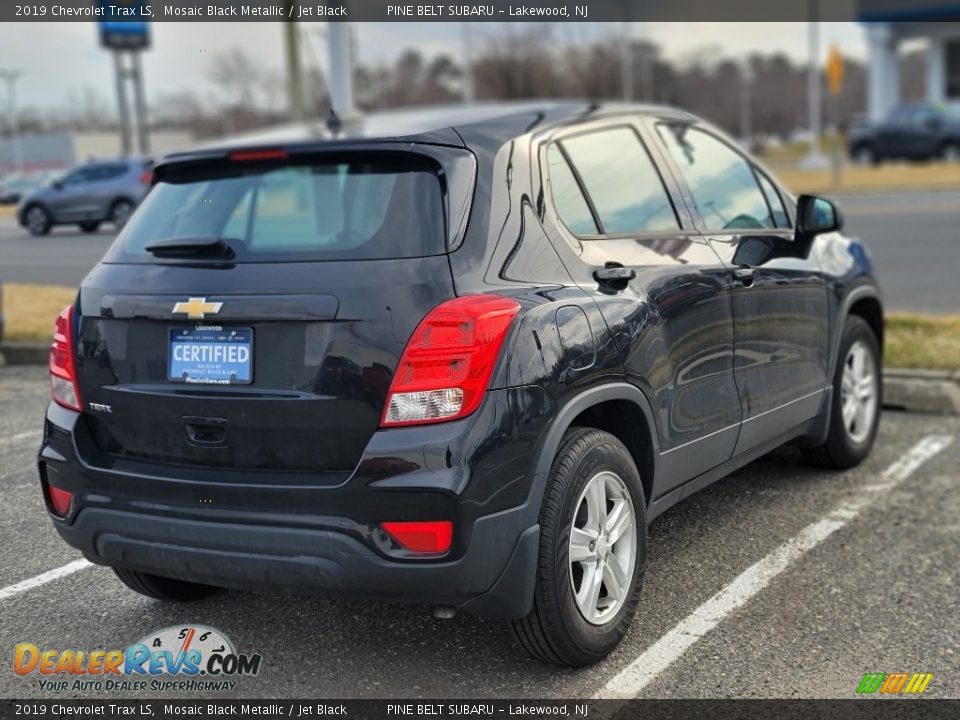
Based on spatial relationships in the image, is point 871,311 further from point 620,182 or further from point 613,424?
point 613,424

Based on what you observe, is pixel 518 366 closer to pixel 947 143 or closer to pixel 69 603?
pixel 69 603

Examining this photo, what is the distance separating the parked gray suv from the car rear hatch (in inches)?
848

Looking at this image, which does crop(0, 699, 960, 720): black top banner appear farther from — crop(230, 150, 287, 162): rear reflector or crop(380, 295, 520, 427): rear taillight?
crop(230, 150, 287, 162): rear reflector

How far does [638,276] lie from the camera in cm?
380

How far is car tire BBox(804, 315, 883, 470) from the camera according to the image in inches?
213

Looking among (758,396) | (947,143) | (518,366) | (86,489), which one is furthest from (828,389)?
(947,143)

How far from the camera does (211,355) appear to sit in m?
3.29

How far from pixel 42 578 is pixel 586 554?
86.5 inches

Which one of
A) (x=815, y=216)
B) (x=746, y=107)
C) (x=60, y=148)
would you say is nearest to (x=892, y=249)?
(x=815, y=216)

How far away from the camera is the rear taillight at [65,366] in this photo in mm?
3574

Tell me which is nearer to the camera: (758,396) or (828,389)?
(758,396)

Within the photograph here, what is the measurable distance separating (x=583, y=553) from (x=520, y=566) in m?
0.36

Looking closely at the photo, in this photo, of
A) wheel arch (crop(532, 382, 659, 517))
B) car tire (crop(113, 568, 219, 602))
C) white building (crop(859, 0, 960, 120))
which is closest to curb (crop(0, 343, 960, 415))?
wheel arch (crop(532, 382, 659, 517))

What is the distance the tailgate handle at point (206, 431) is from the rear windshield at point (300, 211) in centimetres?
49
